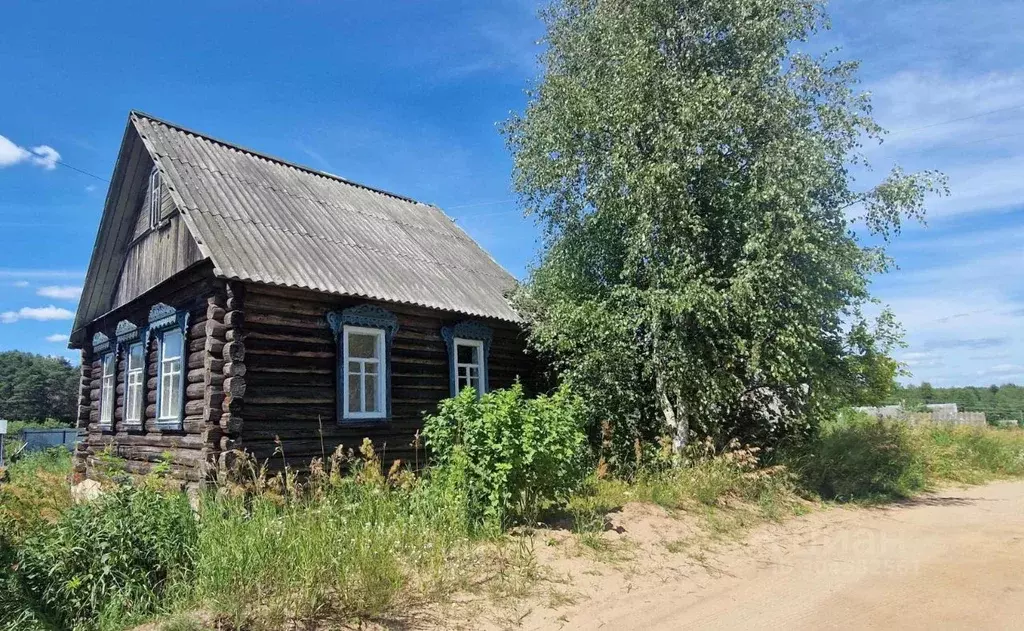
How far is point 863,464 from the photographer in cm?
1362

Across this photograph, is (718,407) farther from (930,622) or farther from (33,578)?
(33,578)

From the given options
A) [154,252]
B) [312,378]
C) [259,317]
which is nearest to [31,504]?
[259,317]

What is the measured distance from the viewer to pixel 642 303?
36.9 feet

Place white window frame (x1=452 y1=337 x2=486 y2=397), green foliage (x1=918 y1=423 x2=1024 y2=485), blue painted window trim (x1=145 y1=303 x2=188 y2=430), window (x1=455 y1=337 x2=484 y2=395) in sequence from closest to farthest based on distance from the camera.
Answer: blue painted window trim (x1=145 y1=303 x2=188 y2=430), white window frame (x1=452 y1=337 x2=486 y2=397), window (x1=455 y1=337 x2=484 y2=395), green foliage (x1=918 y1=423 x2=1024 y2=485)

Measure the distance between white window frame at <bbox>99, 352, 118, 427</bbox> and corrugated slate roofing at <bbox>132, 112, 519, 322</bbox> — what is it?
4.72 metres

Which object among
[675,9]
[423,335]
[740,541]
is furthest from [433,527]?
[675,9]

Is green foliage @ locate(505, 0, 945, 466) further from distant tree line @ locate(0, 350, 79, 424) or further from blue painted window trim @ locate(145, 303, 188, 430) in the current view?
distant tree line @ locate(0, 350, 79, 424)

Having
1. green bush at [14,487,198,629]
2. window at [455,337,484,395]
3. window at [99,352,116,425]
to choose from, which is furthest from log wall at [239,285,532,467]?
window at [99,352,116,425]

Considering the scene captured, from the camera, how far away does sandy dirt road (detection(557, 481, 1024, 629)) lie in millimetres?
5609

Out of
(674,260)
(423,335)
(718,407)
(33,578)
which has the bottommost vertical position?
(33,578)

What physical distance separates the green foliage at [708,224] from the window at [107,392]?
8754 millimetres

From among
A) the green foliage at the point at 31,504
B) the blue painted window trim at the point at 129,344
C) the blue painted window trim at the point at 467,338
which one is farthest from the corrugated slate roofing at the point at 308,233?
the green foliage at the point at 31,504

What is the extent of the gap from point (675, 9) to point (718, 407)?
7102 mm

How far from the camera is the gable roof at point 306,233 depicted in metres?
9.98
